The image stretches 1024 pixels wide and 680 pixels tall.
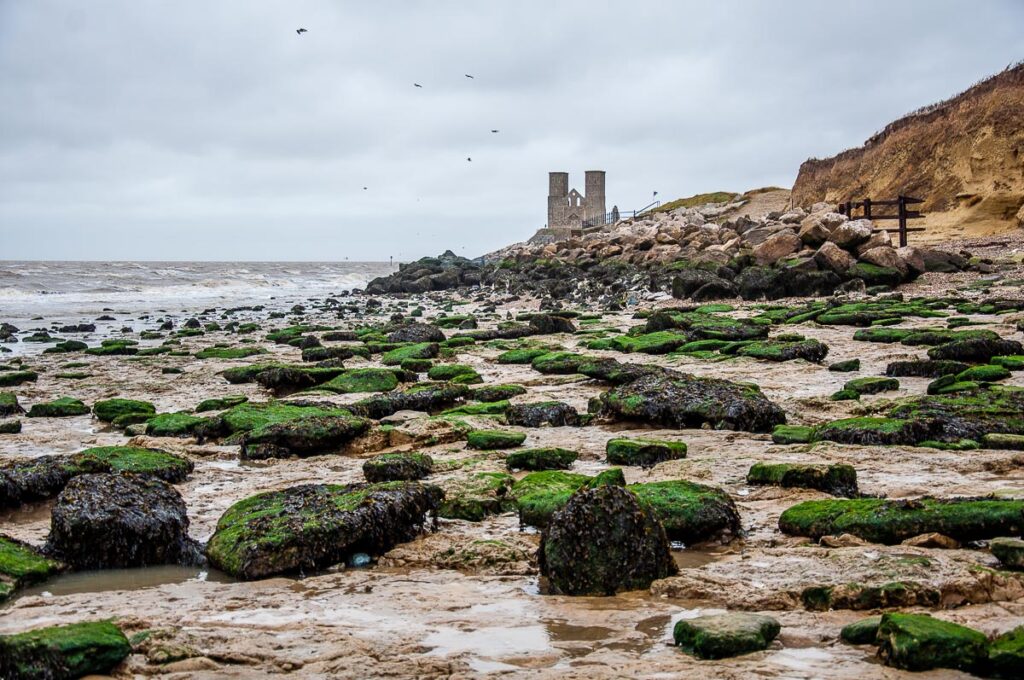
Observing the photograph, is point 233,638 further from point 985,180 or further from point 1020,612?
point 985,180

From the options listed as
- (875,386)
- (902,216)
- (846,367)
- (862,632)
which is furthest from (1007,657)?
(902,216)

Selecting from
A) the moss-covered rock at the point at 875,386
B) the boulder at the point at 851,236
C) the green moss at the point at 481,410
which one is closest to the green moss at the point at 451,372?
the green moss at the point at 481,410

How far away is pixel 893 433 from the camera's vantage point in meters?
7.95

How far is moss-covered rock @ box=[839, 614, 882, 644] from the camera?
403cm

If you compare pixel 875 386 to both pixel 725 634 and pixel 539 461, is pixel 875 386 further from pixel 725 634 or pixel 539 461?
pixel 725 634

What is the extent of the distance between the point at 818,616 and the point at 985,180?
33.6 metres

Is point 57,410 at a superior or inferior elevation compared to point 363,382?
inferior

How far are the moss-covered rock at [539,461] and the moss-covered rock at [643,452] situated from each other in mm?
442

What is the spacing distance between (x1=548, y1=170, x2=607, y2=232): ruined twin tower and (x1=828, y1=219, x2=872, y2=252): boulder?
173 feet

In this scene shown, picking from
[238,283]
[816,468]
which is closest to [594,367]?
[816,468]

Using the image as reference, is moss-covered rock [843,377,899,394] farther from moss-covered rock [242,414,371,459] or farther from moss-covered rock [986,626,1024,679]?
moss-covered rock [986,626,1024,679]

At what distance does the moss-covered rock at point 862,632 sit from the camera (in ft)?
13.2

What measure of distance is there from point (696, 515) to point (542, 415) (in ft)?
13.5

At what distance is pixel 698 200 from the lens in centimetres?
6881
